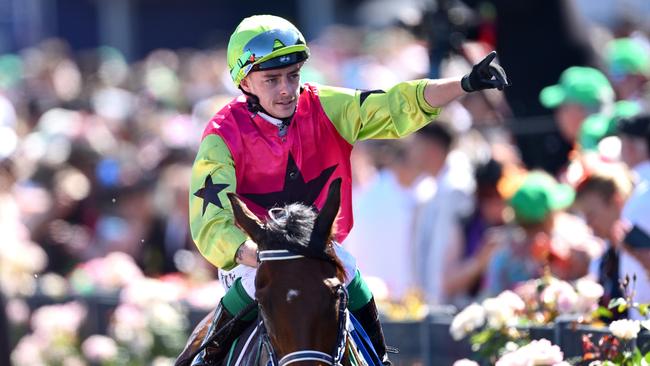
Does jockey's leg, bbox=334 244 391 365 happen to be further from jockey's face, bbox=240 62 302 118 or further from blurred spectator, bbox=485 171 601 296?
blurred spectator, bbox=485 171 601 296

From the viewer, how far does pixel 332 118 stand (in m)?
6.07

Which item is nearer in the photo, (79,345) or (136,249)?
(79,345)

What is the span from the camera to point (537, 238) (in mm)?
8844

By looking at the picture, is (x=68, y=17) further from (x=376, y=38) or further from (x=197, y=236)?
(x=197, y=236)

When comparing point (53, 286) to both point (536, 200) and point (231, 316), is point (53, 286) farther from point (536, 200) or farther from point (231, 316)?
point (231, 316)

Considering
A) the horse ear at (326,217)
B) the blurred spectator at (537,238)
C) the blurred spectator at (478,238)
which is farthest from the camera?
the blurred spectator at (478,238)

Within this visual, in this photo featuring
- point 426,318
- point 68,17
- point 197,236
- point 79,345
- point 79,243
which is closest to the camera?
point 197,236

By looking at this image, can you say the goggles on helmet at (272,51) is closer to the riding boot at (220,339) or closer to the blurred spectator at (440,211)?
the riding boot at (220,339)

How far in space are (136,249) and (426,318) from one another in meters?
4.39

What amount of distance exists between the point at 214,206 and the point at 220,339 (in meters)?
0.58

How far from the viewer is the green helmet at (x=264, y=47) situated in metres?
5.85

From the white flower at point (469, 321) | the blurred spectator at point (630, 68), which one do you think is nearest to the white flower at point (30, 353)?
the white flower at point (469, 321)

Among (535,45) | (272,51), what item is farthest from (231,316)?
(535,45)

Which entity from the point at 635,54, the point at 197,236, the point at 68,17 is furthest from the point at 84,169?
the point at 68,17
